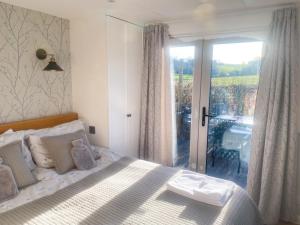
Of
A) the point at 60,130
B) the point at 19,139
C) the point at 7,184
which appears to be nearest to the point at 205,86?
the point at 60,130

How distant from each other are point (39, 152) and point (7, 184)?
557mm

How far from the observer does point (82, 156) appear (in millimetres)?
2283

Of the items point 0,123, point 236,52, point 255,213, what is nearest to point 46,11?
point 0,123

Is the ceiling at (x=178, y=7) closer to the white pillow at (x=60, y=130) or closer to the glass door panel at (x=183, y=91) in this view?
the glass door panel at (x=183, y=91)

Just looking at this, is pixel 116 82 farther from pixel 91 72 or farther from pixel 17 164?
pixel 17 164

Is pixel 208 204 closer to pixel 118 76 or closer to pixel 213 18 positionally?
pixel 118 76

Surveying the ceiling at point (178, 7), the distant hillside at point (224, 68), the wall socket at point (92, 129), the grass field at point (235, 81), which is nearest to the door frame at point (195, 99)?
the distant hillside at point (224, 68)

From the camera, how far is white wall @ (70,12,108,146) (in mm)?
2818

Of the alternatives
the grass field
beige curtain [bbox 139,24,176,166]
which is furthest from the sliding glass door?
beige curtain [bbox 139,24,176,166]

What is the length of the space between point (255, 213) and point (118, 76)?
2.15 m

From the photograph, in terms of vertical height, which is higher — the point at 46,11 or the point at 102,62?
the point at 46,11

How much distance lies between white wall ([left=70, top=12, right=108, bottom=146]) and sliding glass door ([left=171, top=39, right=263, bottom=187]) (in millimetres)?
1013

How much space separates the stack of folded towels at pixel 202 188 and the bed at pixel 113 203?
0.04m

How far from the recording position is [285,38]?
2285mm
